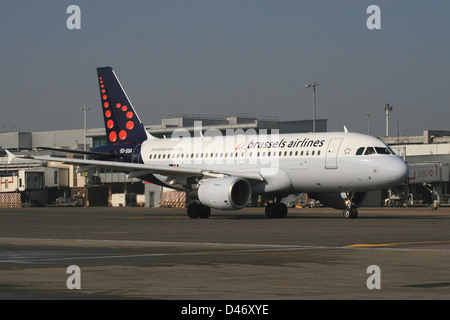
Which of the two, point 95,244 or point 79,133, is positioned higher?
point 79,133

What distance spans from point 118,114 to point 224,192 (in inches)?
557

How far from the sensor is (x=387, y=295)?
37.2 ft

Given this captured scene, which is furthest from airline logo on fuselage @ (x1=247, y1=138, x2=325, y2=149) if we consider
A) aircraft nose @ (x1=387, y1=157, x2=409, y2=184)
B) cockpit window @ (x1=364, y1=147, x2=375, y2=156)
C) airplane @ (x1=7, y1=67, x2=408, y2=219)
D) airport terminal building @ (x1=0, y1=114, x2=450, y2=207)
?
airport terminal building @ (x1=0, y1=114, x2=450, y2=207)

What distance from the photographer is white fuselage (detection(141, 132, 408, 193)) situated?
38.2m

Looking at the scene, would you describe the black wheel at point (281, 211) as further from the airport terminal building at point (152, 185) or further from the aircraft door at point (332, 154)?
the airport terminal building at point (152, 185)

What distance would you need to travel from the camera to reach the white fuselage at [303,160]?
3825 centimetres

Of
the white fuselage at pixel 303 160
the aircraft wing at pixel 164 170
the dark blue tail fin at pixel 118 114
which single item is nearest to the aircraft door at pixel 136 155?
the dark blue tail fin at pixel 118 114

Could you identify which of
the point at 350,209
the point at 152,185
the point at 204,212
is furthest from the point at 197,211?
the point at 152,185

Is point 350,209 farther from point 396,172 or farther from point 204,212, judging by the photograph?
point 204,212

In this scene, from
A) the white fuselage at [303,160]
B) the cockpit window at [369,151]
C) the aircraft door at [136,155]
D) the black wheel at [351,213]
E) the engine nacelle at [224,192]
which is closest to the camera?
the white fuselage at [303,160]

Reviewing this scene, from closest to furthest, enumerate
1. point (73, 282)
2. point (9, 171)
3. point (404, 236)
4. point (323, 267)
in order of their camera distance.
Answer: point (73, 282)
point (323, 267)
point (404, 236)
point (9, 171)

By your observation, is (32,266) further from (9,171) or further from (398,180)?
(9,171)

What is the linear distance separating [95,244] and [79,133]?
375 ft

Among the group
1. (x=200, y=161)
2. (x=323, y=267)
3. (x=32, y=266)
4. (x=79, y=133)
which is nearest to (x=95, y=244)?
(x=32, y=266)
